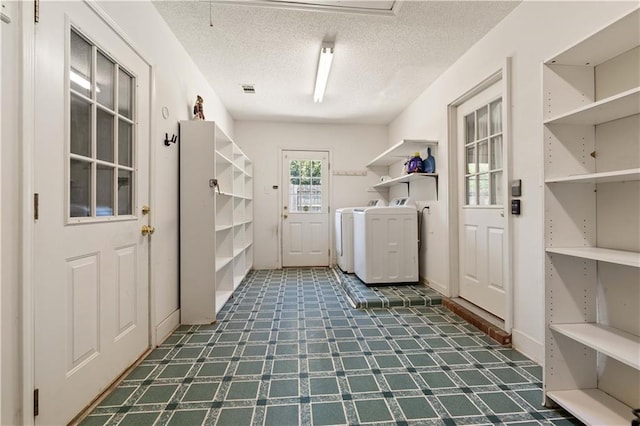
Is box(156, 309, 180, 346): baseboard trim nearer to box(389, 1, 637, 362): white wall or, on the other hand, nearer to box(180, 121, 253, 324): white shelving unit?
box(180, 121, 253, 324): white shelving unit

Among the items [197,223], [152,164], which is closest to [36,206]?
[152,164]

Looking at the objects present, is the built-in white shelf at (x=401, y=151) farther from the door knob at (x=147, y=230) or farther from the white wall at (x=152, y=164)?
the door knob at (x=147, y=230)

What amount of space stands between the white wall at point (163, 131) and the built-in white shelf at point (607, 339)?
2.46 m

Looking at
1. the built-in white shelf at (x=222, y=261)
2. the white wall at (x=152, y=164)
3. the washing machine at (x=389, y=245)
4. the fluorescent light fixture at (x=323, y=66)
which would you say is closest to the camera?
the white wall at (x=152, y=164)

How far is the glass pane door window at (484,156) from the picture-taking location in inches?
92.7

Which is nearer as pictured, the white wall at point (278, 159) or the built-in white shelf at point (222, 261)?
the built-in white shelf at point (222, 261)

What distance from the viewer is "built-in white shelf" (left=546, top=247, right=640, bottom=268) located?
1059 mm

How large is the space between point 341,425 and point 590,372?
1.28 m

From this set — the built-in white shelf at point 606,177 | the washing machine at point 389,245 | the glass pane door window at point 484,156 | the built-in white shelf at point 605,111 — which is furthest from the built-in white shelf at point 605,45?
the washing machine at point 389,245

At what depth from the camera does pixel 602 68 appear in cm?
137

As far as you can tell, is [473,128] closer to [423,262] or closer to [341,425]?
[423,262]

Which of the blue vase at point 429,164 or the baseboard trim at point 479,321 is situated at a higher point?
the blue vase at point 429,164

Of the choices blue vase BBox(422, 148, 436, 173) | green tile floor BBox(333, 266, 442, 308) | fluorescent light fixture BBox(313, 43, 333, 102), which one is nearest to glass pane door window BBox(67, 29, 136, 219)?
fluorescent light fixture BBox(313, 43, 333, 102)

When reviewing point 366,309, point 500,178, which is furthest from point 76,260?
point 500,178
